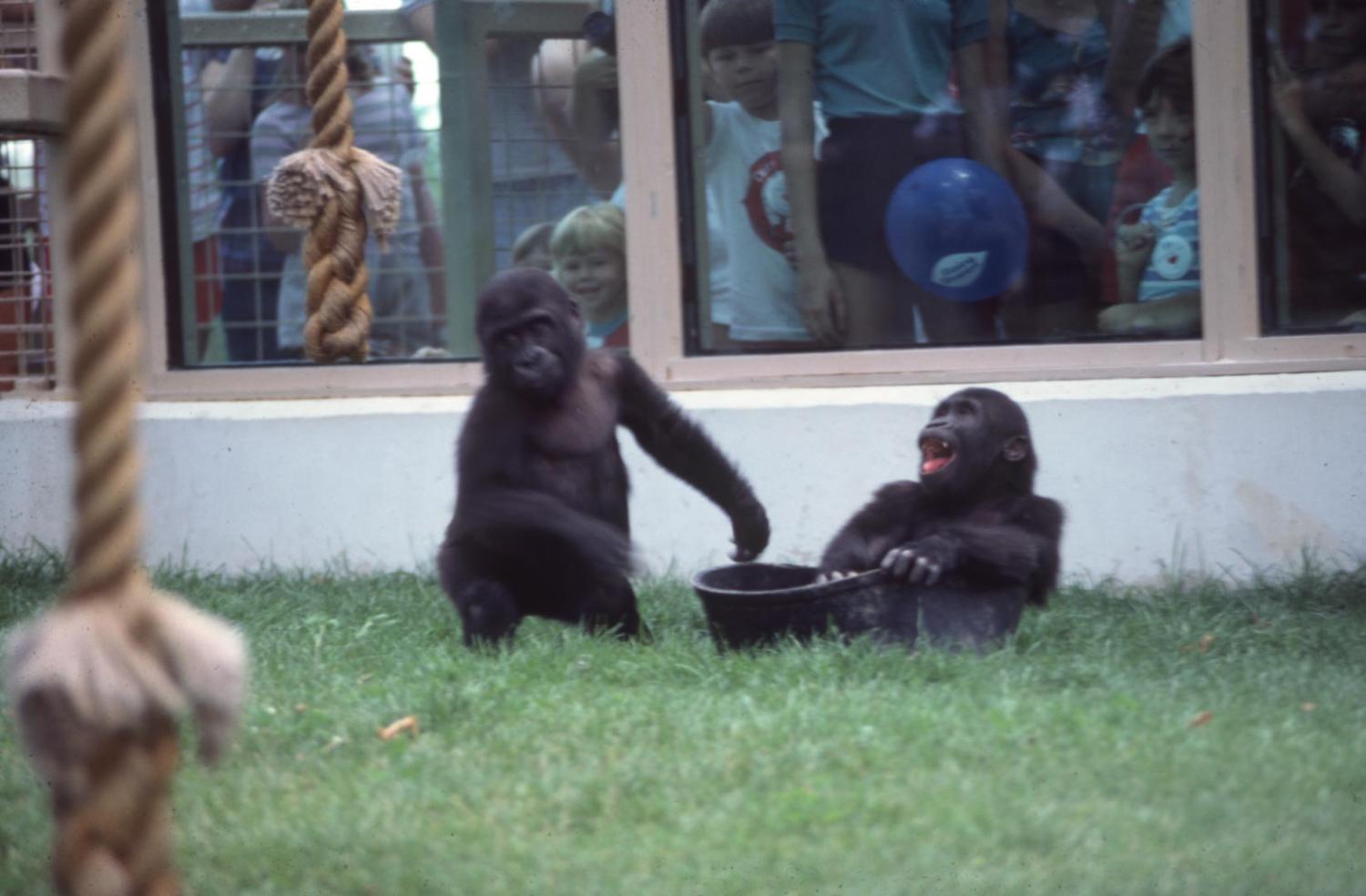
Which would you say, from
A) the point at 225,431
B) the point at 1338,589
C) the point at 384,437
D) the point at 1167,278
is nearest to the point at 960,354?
the point at 1167,278

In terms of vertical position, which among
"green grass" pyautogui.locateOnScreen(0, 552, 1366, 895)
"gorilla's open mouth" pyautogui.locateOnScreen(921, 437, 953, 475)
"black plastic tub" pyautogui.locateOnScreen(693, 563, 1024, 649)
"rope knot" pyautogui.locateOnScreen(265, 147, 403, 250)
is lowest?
"green grass" pyautogui.locateOnScreen(0, 552, 1366, 895)

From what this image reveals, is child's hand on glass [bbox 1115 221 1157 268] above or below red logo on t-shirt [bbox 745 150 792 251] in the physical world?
below

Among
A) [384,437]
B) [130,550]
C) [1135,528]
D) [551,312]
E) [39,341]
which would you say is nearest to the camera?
[130,550]

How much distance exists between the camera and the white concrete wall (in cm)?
590

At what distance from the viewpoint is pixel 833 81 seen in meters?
6.49

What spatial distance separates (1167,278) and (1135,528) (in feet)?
3.34

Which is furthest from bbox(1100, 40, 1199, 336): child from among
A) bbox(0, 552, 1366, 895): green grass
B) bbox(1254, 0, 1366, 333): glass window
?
bbox(0, 552, 1366, 895): green grass

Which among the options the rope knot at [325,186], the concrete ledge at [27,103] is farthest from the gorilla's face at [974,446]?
the concrete ledge at [27,103]

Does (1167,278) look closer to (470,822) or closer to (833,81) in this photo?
(833,81)

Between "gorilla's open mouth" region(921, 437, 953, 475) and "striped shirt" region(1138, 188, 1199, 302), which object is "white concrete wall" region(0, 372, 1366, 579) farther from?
"gorilla's open mouth" region(921, 437, 953, 475)

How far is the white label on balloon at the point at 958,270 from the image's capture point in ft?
21.3

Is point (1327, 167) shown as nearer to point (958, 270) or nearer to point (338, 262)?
point (958, 270)

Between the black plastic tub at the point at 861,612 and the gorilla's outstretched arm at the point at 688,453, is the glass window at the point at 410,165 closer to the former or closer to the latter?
the gorilla's outstretched arm at the point at 688,453

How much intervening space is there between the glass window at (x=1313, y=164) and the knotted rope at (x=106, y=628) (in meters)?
5.22
